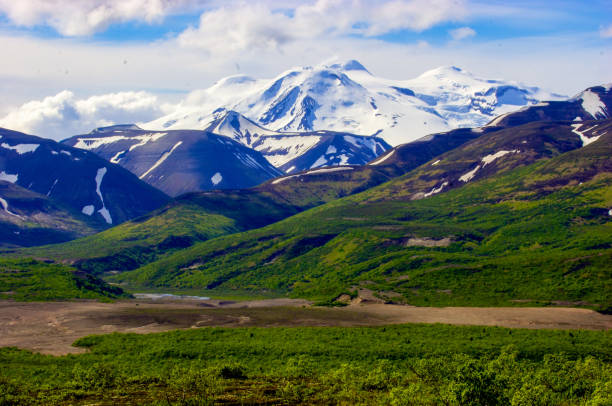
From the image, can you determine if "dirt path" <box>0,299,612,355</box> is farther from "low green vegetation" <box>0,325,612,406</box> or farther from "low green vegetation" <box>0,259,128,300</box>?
"low green vegetation" <box>0,259,128,300</box>

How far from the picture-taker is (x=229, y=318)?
409 feet

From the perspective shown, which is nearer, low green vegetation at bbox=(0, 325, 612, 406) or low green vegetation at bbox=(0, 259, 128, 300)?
low green vegetation at bbox=(0, 325, 612, 406)

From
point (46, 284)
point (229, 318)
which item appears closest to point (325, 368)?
point (229, 318)

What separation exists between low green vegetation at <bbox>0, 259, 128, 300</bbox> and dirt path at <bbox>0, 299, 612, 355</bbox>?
1439cm

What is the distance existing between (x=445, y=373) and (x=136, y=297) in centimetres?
12633

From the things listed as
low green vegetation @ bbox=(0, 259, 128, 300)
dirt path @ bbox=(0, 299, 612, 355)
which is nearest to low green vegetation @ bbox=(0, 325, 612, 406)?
dirt path @ bbox=(0, 299, 612, 355)

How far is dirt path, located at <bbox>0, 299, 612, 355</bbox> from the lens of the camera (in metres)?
116

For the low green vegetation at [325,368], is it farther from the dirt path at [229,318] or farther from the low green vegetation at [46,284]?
the low green vegetation at [46,284]

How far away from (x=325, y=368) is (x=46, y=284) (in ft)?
338

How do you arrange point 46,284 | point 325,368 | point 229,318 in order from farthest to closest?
1. point 46,284
2. point 229,318
3. point 325,368

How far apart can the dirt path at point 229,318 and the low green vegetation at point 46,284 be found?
47.2 ft

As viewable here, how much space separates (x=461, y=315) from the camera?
13012 cm

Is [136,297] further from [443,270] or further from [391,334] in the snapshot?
[391,334]

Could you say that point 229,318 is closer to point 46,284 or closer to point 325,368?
A: point 325,368
